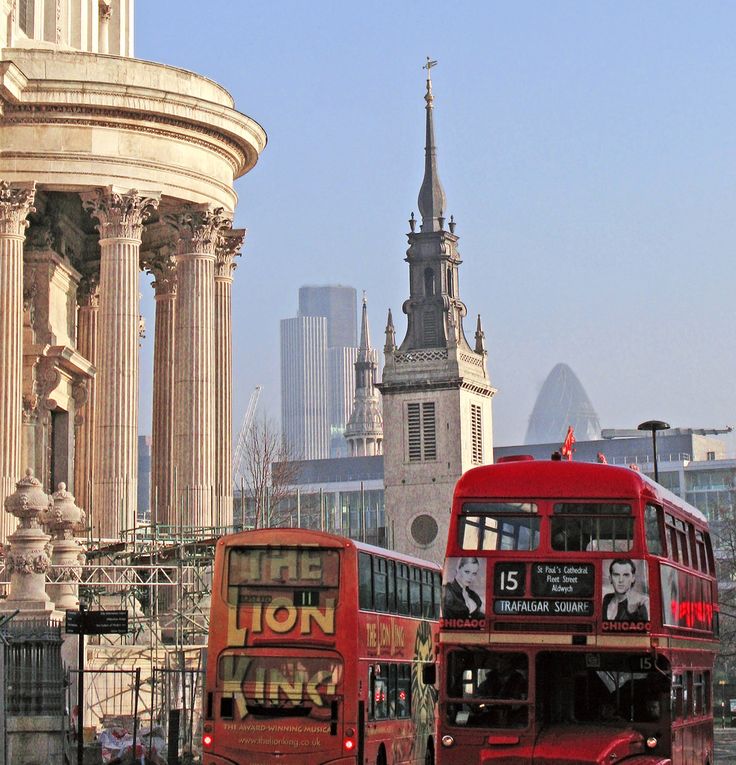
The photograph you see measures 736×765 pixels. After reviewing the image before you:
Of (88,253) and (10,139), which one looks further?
(88,253)

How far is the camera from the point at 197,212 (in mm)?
54125

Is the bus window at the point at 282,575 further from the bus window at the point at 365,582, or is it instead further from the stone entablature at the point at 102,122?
the stone entablature at the point at 102,122

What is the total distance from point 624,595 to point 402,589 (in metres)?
10.3

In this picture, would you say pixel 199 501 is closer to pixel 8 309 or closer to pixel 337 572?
pixel 8 309

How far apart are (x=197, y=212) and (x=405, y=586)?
2182 cm

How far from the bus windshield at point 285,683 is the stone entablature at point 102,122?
23732 mm

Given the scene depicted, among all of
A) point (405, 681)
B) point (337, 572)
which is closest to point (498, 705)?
point (337, 572)

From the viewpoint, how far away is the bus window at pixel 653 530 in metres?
26.1

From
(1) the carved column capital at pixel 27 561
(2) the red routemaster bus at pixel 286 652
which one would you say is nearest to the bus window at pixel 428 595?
(2) the red routemaster bus at pixel 286 652

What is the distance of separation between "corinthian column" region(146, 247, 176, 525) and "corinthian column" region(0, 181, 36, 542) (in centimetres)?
795

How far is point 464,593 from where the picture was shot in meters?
25.8

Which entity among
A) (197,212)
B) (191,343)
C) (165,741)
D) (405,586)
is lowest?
(165,741)

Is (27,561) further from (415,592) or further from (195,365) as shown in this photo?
(195,365)

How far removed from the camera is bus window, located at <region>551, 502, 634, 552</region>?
25844 mm
